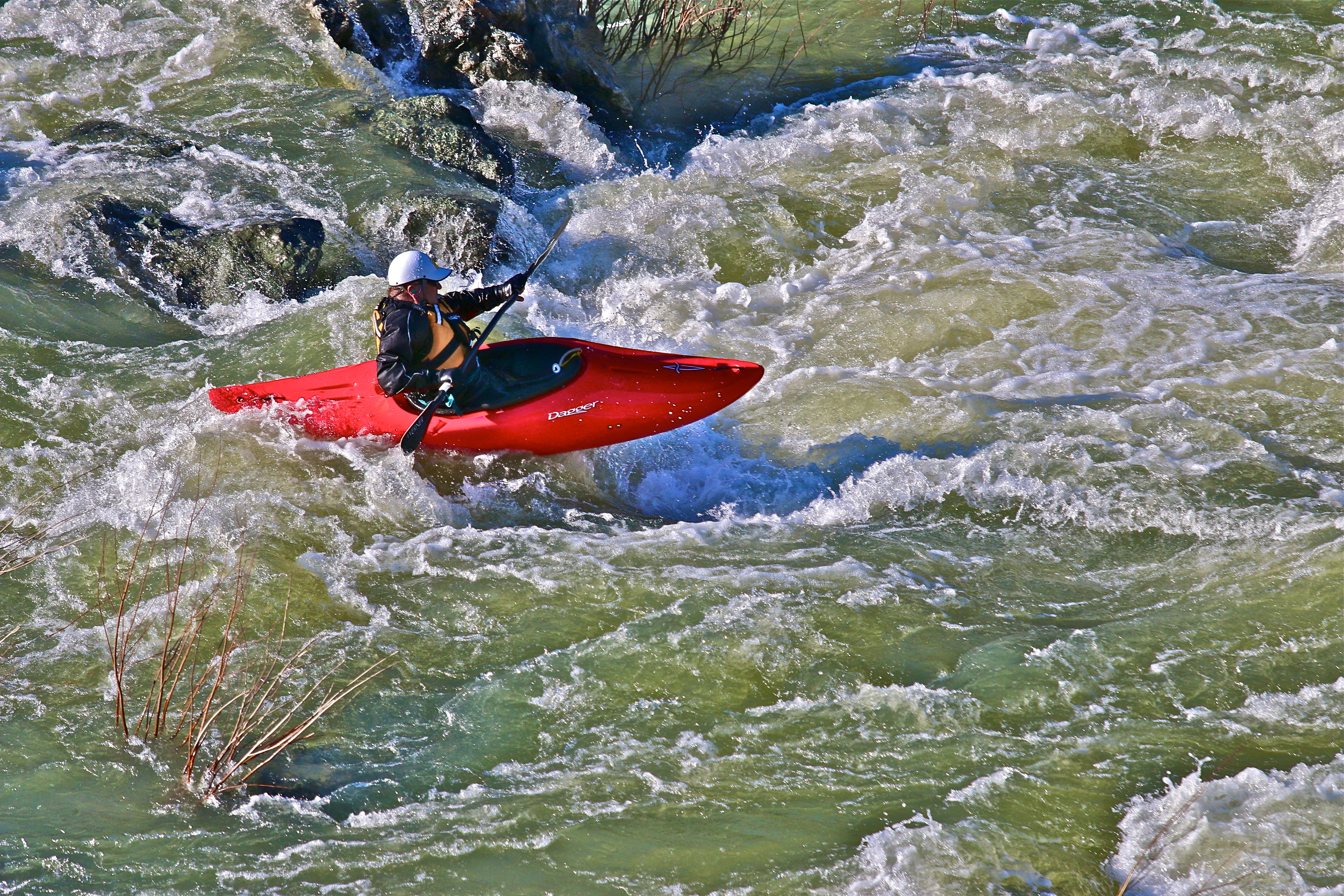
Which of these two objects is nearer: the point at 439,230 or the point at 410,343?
the point at 410,343

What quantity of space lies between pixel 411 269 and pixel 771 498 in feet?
6.60

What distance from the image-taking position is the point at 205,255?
5930mm

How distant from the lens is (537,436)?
4.60 metres

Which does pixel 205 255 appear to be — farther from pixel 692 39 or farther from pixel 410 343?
pixel 692 39

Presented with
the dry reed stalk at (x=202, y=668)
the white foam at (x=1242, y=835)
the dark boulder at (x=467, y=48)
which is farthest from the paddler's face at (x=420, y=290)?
the dark boulder at (x=467, y=48)

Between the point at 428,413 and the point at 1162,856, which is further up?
the point at 428,413

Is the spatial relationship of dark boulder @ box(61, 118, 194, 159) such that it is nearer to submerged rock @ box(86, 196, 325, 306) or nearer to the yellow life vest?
submerged rock @ box(86, 196, 325, 306)

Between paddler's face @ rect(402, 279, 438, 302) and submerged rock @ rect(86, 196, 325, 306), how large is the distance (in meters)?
2.06

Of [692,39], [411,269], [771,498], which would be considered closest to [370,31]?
[692,39]

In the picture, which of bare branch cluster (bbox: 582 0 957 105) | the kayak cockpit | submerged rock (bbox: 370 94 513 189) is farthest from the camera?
bare branch cluster (bbox: 582 0 957 105)

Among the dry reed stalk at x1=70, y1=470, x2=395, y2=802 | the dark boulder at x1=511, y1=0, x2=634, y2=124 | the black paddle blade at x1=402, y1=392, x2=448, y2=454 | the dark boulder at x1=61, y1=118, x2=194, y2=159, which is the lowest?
the dry reed stalk at x1=70, y1=470, x2=395, y2=802

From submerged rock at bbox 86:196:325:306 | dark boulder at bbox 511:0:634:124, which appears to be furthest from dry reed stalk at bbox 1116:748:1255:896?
dark boulder at bbox 511:0:634:124

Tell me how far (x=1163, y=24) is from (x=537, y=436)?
7839 millimetres

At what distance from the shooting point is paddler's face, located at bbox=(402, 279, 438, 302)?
4.27 metres
